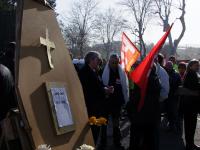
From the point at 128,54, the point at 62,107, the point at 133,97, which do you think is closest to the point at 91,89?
the point at 133,97

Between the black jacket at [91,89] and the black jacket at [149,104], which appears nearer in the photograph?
the black jacket at [91,89]

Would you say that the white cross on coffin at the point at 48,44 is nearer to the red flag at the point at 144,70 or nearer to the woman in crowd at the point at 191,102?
the red flag at the point at 144,70

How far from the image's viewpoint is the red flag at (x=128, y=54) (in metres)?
11.2

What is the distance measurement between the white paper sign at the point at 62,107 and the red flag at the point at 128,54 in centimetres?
597

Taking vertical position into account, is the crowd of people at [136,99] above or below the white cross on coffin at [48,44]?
below

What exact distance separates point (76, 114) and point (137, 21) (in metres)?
49.6

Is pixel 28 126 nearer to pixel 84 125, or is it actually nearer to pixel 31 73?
pixel 31 73

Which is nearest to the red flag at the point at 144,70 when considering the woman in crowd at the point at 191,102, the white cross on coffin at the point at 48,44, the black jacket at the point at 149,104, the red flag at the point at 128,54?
the black jacket at the point at 149,104

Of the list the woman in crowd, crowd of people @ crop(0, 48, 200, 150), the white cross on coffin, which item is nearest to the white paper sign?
the white cross on coffin

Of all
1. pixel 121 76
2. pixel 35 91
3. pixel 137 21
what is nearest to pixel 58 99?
pixel 35 91

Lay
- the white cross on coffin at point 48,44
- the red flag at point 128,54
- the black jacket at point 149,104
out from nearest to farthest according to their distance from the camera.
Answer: the white cross on coffin at point 48,44
the black jacket at point 149,104
the red flag at point 128,54

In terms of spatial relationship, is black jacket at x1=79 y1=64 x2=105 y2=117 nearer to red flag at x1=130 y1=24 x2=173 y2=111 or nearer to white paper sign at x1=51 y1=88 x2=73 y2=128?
red flag at x1=130 y1=24 x2=173 y2=111

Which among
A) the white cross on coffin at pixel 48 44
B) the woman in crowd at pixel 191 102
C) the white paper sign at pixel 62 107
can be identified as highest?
A: the white cross on coffin at pixel 48 44

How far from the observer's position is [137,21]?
2143 inches
